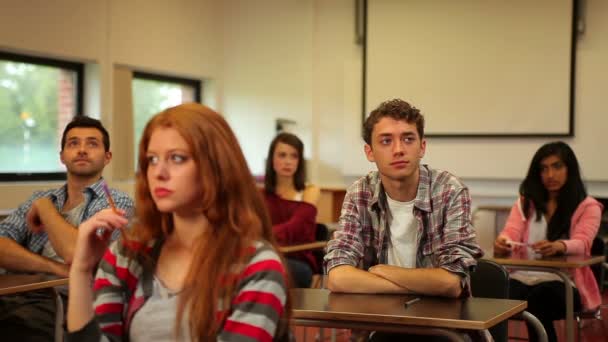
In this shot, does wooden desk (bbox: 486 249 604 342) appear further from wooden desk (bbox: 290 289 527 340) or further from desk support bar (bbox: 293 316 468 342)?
desk support bar (bbox: 293 316 468 342)

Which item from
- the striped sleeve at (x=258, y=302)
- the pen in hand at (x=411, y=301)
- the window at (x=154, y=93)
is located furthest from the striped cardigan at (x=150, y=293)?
the window at (x=154, y=93)

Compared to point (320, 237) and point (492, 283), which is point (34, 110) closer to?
point (320, 237)

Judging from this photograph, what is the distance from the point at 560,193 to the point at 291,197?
1.79 metres

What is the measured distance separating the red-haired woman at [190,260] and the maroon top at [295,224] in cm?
305

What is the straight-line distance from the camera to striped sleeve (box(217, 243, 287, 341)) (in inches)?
58.3

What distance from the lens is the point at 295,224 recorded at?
4.82 m

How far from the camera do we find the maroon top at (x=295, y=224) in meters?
4.77

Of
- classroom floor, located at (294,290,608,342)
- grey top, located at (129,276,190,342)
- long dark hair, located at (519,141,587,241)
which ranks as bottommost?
classroom floor, located at (294,290,608,342)

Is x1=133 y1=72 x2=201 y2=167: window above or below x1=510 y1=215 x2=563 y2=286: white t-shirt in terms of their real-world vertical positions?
above

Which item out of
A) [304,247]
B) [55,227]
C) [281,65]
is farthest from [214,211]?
[281,65]

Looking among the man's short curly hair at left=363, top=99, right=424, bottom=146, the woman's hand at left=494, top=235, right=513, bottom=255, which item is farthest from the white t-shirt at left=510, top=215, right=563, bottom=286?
the man's short curly hair at left=363, top=99, right=424, bottom=146

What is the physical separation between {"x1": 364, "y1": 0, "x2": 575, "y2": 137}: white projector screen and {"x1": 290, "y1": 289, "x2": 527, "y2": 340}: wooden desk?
15.7ft

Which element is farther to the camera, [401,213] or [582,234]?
[582,234]

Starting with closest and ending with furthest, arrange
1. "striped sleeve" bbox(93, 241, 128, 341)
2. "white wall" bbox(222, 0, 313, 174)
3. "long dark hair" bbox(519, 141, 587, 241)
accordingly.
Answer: "striped sleeve" bbox(93, 241, 128, 341), "long dark hair" bbox(519, 141, 587, 241), "white wall" bbox(222, 0, 313, 174)
